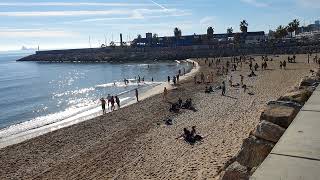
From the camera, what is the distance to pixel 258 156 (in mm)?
7742

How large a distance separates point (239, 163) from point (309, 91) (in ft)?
17.4

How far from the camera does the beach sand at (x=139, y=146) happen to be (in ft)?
50.5

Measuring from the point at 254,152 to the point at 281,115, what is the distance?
1.31 meters

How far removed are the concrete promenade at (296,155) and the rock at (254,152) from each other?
2.21 ft

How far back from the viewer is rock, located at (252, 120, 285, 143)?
7.81 metres

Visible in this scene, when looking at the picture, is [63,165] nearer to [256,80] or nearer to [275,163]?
[275,163]

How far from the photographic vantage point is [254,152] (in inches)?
309

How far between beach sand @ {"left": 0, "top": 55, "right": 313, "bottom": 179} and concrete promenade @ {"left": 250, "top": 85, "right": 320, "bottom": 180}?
606 cm

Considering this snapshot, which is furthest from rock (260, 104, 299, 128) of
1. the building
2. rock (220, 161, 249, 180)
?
the building

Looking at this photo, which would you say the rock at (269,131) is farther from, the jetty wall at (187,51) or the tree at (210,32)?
the tree at (210,32)

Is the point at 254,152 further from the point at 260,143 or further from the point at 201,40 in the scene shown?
the point at 201,40

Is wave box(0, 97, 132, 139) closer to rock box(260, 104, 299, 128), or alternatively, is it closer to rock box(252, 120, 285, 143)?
rock box(260, 104, 299, 128)

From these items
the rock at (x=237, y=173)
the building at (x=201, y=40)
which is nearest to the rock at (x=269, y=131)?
the rock at (x=237, y=173)

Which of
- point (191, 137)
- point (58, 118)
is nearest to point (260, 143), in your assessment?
point (191, 137)
